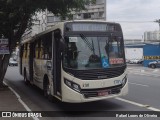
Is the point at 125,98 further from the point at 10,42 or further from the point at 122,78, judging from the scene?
the point at 10,42

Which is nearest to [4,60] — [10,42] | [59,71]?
[10,42]

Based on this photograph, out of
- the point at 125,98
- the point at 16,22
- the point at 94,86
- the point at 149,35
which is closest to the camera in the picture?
the point at 94,86

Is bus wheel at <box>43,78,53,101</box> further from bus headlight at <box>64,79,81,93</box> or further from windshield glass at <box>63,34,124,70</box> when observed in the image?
windshield glass at <box>63,34,124,70</box>

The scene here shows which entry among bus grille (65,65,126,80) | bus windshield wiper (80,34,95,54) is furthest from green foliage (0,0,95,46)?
bus grille (65,65,126,80)

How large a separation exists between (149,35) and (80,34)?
111 metres

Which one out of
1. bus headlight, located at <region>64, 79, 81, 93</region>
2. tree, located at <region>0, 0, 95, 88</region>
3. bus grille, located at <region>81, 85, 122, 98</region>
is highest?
tree, located at <region>0, 0, 95, 88</region>

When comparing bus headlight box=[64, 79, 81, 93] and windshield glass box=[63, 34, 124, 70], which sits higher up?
windshield glass box=[63, 34, 124, 70]

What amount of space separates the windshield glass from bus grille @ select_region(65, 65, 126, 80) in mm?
142

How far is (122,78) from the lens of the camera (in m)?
11.7

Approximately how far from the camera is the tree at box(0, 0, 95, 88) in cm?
1538

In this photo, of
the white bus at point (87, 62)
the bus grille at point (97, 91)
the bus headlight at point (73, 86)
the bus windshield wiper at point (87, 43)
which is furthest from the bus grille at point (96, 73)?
the bus windshield wiper at point (87, 43)

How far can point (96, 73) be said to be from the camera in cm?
1105

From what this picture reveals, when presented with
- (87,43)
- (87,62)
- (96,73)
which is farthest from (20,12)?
(96,73)

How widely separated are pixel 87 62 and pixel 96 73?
0.47m
